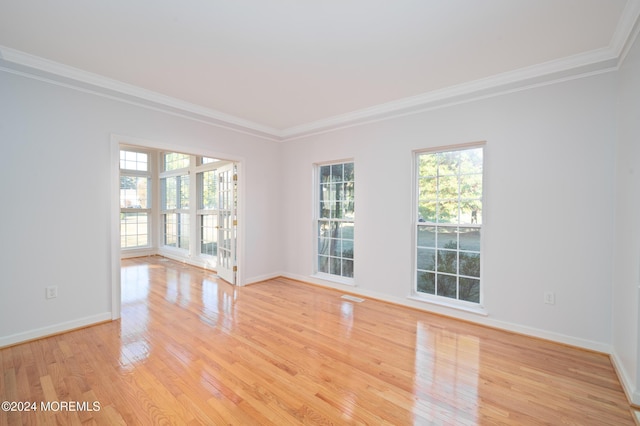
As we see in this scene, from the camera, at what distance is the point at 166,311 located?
362 cm

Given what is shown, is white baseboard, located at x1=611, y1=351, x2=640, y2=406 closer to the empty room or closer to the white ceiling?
the empty room

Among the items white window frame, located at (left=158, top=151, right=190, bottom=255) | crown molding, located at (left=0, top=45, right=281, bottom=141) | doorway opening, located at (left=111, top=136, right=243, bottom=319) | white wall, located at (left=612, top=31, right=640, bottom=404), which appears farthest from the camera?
white window frame, located at (left=158, top=151, right=190, bottom=255)

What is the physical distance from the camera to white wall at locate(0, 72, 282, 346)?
2.73 metres

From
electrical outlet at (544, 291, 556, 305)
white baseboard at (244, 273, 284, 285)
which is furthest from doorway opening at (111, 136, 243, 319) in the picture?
electrical outlet at (544, 291, 556, 305)

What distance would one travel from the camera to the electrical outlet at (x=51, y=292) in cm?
294

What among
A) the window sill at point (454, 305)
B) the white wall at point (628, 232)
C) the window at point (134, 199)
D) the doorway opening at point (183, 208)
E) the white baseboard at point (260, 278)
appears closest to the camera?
the white wall at point (628, 232)

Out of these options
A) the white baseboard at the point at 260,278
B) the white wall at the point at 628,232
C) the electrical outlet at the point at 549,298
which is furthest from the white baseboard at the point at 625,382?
the white baseboard at the point at 260,278

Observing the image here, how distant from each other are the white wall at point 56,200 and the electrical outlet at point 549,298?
4.91 meters


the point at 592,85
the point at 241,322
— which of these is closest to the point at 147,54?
the point at 241,322

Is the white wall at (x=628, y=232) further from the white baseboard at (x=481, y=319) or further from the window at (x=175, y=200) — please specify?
the window at (x=175, y=200)

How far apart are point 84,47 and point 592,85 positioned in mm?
4787

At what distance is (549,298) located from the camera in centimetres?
290

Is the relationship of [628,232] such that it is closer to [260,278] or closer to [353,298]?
[353,298]

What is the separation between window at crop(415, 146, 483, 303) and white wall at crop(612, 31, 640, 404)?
1158mm
